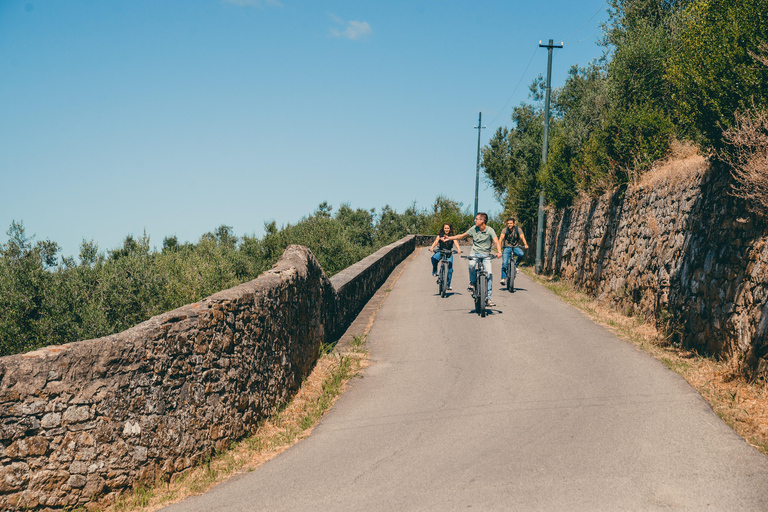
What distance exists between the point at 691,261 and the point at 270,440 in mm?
7211

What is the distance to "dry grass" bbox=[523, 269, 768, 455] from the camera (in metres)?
5.25

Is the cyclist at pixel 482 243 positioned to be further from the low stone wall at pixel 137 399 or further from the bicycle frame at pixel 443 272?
the low stone wall at pixel 137 399

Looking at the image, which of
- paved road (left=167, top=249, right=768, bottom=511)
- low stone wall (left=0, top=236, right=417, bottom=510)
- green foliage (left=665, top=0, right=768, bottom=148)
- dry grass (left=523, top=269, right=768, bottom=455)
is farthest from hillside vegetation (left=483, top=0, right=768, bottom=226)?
low stone wall (left=0, top=236, right=417, bottom=510)

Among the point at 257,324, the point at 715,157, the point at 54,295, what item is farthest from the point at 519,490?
the point at 54,295

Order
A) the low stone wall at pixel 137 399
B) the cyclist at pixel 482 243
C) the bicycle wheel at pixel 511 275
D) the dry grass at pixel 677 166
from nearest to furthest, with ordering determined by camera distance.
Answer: the low stone wall at pixel 137 399 < the dry grass at pixel 677 166 < the cyclist at pixel 482 243 < the bicycle wheel at pixel 511 275

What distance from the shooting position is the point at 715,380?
6.57 m

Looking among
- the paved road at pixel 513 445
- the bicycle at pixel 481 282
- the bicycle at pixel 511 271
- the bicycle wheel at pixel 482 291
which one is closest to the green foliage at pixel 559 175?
the bicycle at pixel 511 271

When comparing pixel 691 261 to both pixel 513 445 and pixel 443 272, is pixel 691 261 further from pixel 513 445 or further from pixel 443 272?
pixel 443 272

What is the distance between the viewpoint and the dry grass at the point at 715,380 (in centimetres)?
525

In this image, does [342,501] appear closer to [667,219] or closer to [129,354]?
[129,354]

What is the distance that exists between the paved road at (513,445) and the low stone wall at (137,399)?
55 cm

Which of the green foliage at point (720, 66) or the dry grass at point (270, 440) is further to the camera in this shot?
the green foliage at point (720, 66)

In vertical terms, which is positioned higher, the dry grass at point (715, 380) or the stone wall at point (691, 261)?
the stone wall at point (691, 261)

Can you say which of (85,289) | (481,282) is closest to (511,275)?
(481,282)
